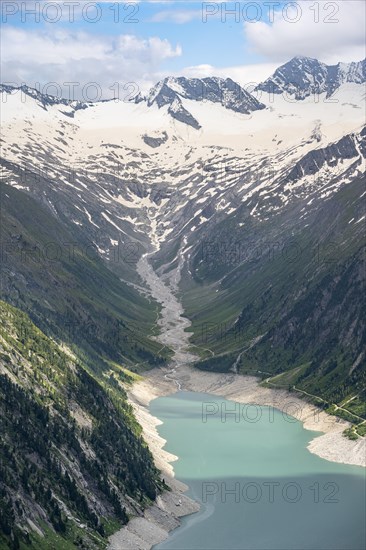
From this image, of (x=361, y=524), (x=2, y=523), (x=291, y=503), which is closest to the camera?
(x=2, y=523)

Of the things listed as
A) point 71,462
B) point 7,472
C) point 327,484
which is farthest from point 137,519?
point 327,484

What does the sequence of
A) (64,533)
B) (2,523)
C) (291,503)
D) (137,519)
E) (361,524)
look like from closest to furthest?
(2,523) → (64,533) → (137,519) → (361,524) → (291,503)

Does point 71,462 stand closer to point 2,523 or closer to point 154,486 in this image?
point 154,486

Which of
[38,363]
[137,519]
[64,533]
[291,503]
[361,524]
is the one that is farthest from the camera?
[38,363]

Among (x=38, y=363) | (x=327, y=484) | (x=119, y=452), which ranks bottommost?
(x=327, y=484)

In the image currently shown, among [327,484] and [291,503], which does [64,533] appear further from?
[327,484]

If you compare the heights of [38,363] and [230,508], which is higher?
[38,363]

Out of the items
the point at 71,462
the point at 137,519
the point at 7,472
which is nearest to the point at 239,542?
the point at 137,519

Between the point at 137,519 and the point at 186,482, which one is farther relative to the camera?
the point at 186,482

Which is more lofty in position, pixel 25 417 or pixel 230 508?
pixel 25 417
